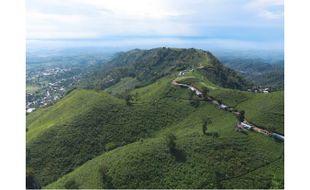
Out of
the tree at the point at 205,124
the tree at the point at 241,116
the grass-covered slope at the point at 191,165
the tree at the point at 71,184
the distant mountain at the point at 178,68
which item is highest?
the distant mountain at the point at 178,68

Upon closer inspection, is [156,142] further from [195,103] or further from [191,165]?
[195,103]

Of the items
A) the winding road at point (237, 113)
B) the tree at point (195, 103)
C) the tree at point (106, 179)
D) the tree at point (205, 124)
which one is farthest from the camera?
the tree at point (195, 103)

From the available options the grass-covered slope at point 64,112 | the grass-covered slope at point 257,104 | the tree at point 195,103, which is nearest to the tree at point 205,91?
the grass-covered slope at point 257,104

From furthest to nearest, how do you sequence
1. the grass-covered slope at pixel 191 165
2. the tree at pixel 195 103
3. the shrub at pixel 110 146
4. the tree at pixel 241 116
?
the tree at pixel 195 103 → the tree at pixel 241 116 → the shrub at pixel 110 146 → the grass-covered slope at pixel 191 165

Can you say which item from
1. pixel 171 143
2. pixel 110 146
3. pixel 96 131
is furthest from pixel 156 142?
pixel 96 131

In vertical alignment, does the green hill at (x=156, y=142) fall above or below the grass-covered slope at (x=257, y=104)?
below

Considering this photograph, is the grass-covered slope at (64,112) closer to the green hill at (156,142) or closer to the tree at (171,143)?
the green hill at (156,142)
